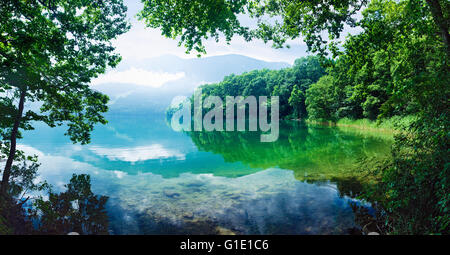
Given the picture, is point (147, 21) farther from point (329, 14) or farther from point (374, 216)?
point (374, 216)

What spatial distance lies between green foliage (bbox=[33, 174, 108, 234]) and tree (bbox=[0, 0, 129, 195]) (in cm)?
200

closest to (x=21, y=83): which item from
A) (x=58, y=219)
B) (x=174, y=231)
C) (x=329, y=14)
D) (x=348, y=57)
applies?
(x=58, y=219)

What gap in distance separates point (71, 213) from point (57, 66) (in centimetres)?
610

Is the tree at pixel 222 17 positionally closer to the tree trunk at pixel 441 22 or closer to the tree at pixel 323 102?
the tree trunk at pixel 441 22

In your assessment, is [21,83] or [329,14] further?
[329,14]

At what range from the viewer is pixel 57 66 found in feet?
32.7

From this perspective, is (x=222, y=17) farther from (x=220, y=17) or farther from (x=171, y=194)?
(x=171, y=194)

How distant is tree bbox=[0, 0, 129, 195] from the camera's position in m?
7.75

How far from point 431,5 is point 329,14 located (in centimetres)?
360

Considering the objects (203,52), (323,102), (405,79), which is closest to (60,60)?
(203,52)

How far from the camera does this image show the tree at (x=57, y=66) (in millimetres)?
7754

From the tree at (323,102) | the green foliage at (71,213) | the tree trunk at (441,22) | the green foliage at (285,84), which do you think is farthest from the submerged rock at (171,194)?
the green foliage at (285,84)

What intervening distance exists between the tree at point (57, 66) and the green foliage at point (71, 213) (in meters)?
2.00

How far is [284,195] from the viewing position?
437 inches
